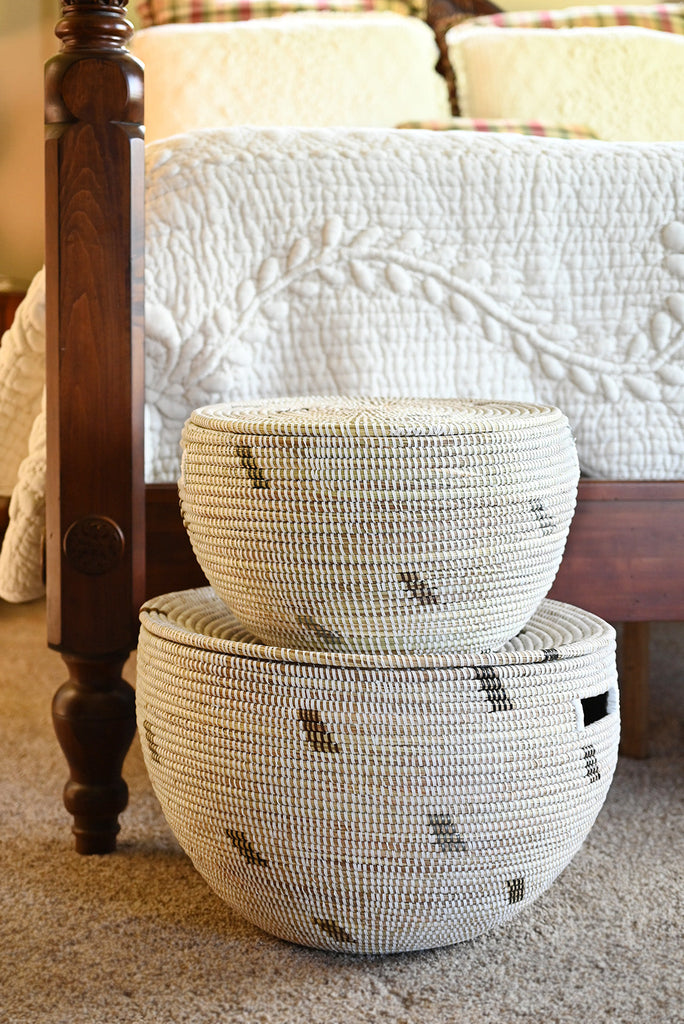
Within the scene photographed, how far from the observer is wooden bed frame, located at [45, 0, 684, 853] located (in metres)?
1.07

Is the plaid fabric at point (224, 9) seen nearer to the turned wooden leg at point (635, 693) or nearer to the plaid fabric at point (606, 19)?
the plaid fabric at point (606, 19)

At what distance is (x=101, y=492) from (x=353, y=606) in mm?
351

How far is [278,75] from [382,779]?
1706 mm

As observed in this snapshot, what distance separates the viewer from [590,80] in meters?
2.21

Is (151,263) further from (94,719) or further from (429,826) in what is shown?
(429,826)

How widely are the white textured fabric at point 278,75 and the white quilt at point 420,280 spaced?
1.00m

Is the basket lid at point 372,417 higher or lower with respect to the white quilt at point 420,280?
lower

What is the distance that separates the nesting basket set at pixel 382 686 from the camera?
85 cm

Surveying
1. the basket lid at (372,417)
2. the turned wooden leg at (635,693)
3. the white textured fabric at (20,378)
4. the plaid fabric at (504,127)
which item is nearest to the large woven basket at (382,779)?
the basket lid at (372,417)

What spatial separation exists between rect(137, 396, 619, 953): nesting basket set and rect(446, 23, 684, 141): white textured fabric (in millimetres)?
1477

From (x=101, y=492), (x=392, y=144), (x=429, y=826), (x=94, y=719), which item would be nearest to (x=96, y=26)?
(x=392, y=144)

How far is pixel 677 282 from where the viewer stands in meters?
1.20

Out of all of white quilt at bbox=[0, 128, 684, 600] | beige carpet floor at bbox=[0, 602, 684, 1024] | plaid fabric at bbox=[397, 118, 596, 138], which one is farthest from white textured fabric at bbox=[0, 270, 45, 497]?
plaid fabric at bbox=[397, 118, 596, 138]

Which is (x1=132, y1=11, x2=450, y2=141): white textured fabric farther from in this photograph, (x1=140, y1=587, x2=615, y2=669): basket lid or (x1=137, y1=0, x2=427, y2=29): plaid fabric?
(x1=140, y1=587, x2=615, y2=669): basket lid
